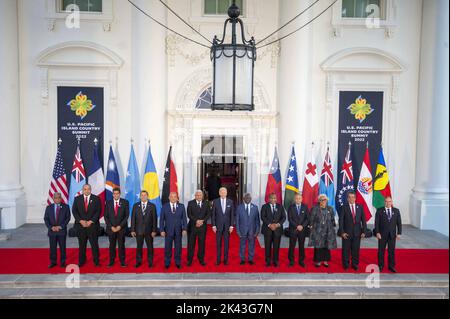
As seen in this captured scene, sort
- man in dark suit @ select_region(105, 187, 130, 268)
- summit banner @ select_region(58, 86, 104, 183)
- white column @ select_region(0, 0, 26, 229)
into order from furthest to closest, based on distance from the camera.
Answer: summit banner @ select_region(58, 86, 104, 183), white column @ select_region(0, 0, 26, 229), man in dark suit @ select_region(105, 187, 130, 268)

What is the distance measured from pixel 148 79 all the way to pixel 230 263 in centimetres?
494

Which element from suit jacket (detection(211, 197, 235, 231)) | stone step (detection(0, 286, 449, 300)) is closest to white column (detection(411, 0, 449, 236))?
stone step (detection(0, 286, 449, 300))

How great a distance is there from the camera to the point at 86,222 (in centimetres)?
780

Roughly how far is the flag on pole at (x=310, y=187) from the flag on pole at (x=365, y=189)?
37.0 inches

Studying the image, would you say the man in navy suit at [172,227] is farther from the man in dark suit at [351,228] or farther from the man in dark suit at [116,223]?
the man in dark suit at [351,228]

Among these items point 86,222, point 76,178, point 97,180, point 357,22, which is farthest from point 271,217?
point 357,22

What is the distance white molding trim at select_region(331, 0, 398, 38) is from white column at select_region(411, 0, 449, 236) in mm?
726

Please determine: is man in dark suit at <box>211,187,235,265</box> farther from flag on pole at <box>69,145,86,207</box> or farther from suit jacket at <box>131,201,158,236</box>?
flag on pole at <box>69,145,86,207</box>

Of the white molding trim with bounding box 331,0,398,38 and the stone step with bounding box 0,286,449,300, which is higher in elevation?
the white molding trim with bounding box 331,0,398,38

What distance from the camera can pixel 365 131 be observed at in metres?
11.4

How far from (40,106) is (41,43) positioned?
149 cm

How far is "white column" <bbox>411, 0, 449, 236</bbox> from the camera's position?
10.8 meters

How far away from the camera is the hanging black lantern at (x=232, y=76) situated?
653 cm

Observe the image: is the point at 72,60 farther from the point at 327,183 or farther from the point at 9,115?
the point at 327,183
